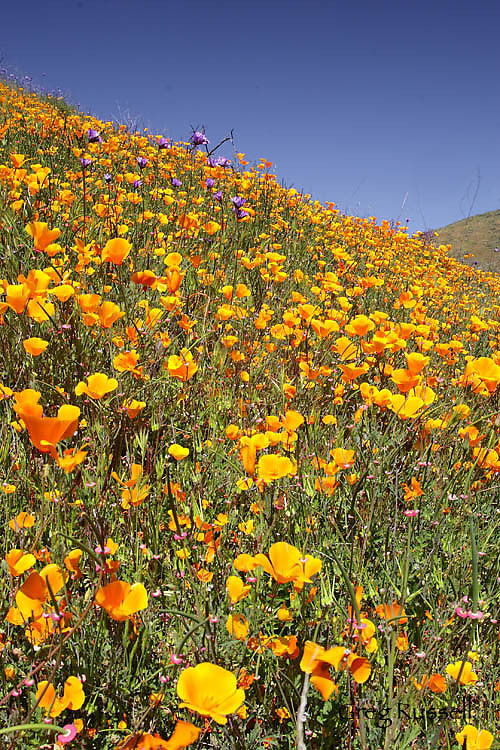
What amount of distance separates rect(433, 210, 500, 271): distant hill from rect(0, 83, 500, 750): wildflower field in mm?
13865

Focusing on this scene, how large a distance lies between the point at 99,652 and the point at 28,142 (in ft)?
20.6

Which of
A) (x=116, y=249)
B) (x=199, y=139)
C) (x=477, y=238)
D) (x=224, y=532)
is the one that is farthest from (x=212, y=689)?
(x=477, y=238)

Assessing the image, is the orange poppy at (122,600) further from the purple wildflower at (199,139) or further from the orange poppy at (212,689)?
the purple wildflower at (199,139)

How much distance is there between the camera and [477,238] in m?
19.3

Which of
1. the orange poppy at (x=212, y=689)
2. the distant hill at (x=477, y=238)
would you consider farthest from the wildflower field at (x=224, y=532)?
the distant hill at (x=477, y=238)

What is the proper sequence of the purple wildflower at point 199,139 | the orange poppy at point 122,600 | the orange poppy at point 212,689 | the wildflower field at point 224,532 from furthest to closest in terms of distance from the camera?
the purple wildflower at point 199,139 < the wildflower field at point 224,532 < the orange poppy at point 122,600 < the orange poppy at point 212,689

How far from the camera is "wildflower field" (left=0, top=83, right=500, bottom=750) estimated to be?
1.09m

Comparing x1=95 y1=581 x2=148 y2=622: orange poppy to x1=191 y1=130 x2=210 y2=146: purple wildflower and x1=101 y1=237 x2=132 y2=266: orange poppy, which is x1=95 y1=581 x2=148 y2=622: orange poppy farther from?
x1=191 y1=130 x2=210 y2=146: purple wildflower

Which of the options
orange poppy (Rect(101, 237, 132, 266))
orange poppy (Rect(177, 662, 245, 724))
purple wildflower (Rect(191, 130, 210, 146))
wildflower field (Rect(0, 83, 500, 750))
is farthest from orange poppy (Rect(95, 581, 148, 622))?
purple wildflower (Rect(191, 130, 210, 146))

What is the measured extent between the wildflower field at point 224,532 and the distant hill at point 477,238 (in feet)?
45.5

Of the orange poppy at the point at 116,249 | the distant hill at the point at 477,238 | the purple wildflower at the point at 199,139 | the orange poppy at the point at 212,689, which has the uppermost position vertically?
the distant hill at the point at 477,238

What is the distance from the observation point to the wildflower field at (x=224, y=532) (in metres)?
1.09

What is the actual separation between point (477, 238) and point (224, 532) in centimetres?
2070

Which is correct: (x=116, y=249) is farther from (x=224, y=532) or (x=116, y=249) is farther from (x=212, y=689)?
(x=212, y=689)
